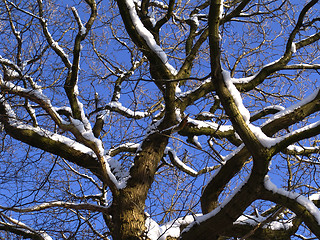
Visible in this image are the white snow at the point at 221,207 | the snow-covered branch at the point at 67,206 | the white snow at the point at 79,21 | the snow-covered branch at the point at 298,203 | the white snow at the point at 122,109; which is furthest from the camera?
the white snow at the point at 122,109

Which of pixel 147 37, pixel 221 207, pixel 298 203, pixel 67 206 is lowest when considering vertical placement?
pixel 298 203

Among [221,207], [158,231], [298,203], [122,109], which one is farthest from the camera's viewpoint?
[122,109]

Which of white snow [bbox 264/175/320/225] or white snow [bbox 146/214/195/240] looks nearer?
white snow [bbox 264/175/320/225]

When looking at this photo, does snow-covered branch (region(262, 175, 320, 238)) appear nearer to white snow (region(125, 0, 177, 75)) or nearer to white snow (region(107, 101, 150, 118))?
white snow (region(125, 0, 177, 75))

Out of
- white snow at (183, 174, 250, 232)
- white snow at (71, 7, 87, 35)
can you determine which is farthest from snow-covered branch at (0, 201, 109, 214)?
white snow at (71, 7, 87, 35)

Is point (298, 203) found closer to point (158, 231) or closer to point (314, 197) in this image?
point (314, 197)

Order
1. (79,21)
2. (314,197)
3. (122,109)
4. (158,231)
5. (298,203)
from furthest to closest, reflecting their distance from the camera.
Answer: (122,109)
(79,21)
(314,197)
(158,231)
(298,203)

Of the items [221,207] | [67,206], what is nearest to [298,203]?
[221,207]

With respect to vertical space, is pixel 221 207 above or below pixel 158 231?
below

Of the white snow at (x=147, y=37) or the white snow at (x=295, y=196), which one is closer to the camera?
the white snow at (x=295, y=196)

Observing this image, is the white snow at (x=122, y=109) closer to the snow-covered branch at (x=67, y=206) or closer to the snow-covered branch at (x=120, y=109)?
the snow-covered branch at (x=120, y=109)

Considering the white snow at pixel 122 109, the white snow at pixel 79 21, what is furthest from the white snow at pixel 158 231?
the white snow at pixel 79 21

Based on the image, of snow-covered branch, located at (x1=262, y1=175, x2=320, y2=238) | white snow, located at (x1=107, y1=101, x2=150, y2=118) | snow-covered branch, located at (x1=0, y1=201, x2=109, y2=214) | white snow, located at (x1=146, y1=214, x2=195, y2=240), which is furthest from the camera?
white snow, located at (x1=107, y1=101, x2=150, y2=118)

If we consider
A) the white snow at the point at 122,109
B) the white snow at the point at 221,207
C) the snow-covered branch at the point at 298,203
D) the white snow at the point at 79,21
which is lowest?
the snow-covered branch at the point at 298,203
